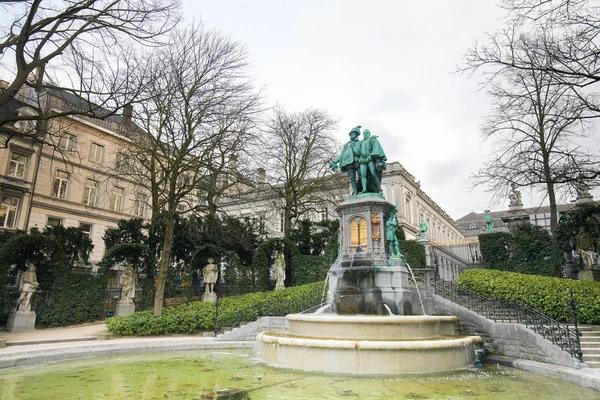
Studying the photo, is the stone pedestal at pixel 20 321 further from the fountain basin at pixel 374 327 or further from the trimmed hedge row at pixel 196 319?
the fountain basin at pixel 374 327

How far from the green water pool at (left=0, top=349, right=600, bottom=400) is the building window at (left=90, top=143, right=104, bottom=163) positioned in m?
30.1

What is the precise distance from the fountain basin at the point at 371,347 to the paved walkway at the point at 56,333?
8.80 metres

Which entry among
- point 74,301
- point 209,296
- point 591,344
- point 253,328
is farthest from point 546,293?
point 74,301

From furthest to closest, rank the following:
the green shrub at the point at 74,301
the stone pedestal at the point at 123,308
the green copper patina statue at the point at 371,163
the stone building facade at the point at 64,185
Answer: the stone building facade at the point at 64,185, the stone pedestal at the point at 123,308, the green shrub at the point at 74,301, the green copper patina statue at the point at 371,163

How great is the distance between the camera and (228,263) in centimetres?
2317

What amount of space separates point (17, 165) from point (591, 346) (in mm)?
35451

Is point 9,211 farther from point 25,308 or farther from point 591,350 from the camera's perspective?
point 591,350

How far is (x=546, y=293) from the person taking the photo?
40.1ft

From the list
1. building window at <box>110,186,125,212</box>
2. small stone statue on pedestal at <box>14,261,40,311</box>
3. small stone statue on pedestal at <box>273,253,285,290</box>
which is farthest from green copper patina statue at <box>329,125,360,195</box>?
building window at <box>110,186,125,212</box>

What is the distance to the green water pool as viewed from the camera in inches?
216

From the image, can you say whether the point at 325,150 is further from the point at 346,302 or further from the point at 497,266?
the point at 346,302

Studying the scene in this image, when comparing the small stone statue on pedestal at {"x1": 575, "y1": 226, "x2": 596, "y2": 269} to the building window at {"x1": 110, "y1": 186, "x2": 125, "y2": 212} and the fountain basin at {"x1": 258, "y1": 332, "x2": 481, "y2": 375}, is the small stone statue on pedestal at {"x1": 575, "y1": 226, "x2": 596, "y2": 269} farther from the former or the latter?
the building window at {"x1": 110, "y1": 186, "x2": 125, "y2": 212}

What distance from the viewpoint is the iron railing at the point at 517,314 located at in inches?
324

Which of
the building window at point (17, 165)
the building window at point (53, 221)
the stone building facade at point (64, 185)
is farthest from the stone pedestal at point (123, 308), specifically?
the building window at point (17, 165)
